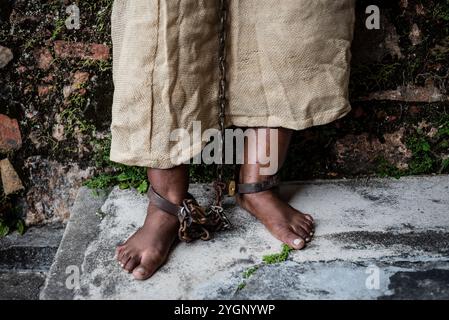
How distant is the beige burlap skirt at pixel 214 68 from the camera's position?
4.91ft

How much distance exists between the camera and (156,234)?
1.68 metres

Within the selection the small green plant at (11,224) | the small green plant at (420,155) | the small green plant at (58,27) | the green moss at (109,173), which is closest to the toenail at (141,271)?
the green moss at (109,173)

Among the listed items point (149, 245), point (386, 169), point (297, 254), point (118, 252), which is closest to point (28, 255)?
point (118, 252)

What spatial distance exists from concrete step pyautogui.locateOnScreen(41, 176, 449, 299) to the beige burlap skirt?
0.35 metres

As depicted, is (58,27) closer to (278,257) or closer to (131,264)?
(131,264)

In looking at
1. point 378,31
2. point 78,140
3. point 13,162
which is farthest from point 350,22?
point 13,162

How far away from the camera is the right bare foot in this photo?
1603mm

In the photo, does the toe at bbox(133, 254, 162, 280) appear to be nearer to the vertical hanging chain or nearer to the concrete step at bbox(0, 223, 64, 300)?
the vertical hanging chain

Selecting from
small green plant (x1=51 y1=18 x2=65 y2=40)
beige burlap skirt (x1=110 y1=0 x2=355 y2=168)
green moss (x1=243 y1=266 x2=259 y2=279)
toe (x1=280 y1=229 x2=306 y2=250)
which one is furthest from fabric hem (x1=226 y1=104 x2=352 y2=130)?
small green plant (x1=51 y1=18 x2=65 y2=40)

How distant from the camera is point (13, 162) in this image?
2.14 m

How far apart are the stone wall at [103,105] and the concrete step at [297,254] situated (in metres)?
0.18

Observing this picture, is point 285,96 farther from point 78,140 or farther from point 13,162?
point 13,162
